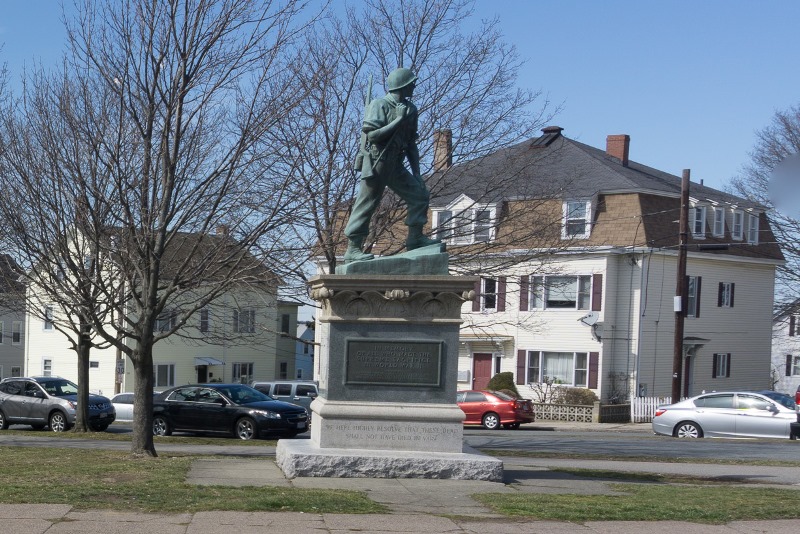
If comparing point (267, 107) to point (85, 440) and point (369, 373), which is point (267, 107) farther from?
point (85, 440)

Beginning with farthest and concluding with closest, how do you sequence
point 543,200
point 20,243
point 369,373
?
1. point 543,200
2. point 20,243
3. point 369,373

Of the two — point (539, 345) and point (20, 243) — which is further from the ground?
point (20, 243)

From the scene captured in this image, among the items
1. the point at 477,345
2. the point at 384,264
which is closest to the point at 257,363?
the point at 477,345

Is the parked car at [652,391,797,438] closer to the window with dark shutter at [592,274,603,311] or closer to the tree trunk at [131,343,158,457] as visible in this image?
the window with dark shutter at [592,274,603,311]

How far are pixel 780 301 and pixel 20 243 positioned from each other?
39.7m

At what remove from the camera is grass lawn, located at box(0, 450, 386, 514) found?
357 inches

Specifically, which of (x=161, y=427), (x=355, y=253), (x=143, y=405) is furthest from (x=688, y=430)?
(x=355, y=253)

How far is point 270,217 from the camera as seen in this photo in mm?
15609

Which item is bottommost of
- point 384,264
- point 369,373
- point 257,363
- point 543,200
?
point 257,363

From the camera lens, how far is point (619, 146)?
4538 centimetres

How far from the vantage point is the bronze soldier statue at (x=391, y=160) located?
12.1 metres

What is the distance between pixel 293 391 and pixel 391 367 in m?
25.7

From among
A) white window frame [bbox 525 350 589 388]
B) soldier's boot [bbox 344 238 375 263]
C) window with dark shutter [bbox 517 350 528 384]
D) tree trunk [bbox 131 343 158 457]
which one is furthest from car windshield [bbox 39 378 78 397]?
soldier's boot [bbox 344 238 375 263]

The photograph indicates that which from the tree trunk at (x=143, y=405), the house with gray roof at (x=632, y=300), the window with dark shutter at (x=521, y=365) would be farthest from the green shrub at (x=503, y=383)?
the tree trunk at (x=143, y=405)
